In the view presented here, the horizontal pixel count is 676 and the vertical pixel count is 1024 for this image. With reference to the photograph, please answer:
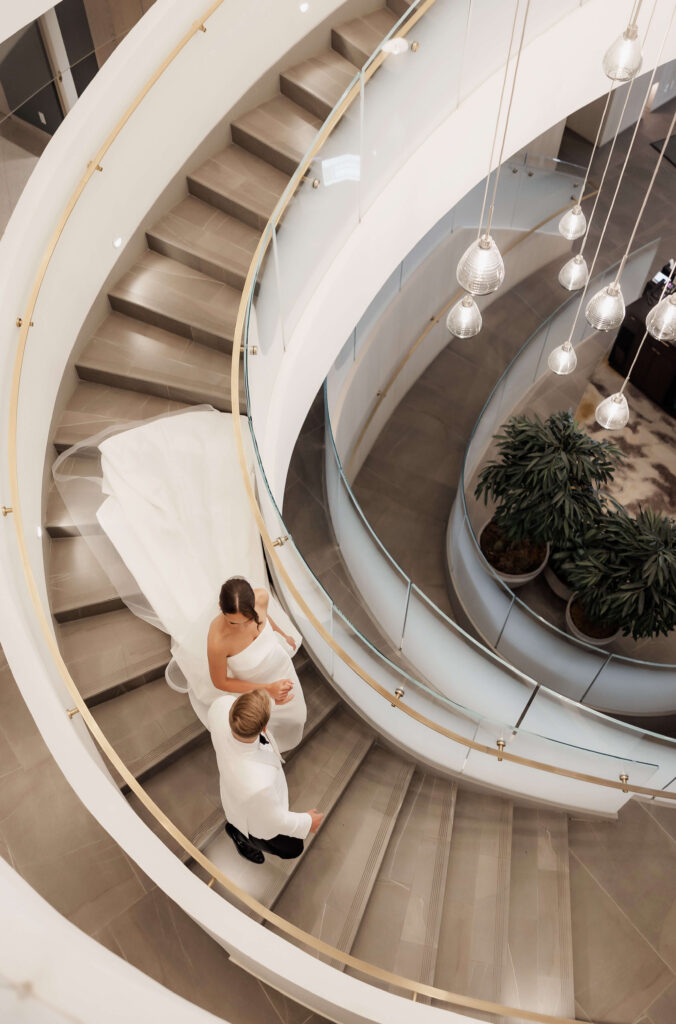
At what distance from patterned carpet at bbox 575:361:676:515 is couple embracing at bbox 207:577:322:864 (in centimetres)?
629

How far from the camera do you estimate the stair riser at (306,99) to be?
623cm

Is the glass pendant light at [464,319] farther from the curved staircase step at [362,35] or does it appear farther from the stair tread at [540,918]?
the stair tread at [540,918]

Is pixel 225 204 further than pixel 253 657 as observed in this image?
Yes

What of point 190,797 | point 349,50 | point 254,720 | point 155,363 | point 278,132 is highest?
point 349,50

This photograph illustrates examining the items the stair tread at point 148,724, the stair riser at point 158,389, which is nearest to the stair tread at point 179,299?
the stair riser at point 158,389

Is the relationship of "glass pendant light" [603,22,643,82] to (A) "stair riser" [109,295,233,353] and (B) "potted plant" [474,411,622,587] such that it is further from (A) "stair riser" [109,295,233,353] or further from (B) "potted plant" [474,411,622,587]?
(B) "potted plant" [474,411,622,587]

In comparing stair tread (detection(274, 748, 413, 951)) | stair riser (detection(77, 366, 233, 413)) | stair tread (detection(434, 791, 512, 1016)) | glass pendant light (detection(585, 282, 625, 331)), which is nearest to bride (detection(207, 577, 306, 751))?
stair tread (detection(274, 748, 413, 951))

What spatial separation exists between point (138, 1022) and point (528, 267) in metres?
10.3

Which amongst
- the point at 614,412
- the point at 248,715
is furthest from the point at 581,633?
the point at 248,715

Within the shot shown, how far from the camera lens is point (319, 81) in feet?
20.7

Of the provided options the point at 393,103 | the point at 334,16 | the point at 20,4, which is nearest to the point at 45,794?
the point at 20,4

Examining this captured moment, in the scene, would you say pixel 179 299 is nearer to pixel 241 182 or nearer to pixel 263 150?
pixel 241 182

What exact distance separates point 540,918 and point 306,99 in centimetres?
591

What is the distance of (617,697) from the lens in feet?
24.8
